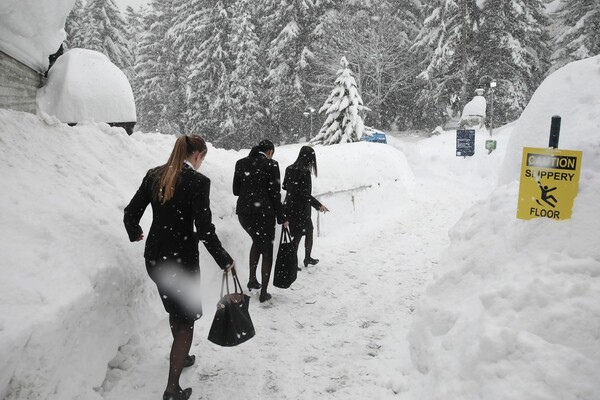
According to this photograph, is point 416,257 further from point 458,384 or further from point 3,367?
point 3,367

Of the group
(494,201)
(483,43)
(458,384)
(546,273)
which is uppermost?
(483,43)

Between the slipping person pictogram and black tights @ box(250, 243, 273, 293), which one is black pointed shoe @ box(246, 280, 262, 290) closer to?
black tights @ box(250, 243, 273, 293)

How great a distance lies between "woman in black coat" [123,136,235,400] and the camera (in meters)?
3.17

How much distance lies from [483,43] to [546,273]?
32838 millimetres

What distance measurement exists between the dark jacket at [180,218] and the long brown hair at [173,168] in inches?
1.5

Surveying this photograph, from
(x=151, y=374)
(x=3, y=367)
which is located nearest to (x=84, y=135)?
(x=151, y=374)

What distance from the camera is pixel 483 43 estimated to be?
30859 mm

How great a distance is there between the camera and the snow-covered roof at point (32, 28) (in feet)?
15.6

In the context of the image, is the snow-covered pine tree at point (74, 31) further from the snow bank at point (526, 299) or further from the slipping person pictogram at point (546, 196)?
the slipping person pictogram at point (546, 196)

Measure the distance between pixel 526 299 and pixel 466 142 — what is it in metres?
18.9

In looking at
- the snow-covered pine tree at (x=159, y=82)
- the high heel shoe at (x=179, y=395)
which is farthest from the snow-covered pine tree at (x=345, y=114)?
the high heel shoe at (x=179, y=395)

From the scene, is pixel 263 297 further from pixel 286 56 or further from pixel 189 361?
pixel 286 56

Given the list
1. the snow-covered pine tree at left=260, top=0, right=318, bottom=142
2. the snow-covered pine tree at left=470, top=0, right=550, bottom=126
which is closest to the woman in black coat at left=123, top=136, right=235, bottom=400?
the snow-covered pine tree at left=260, top=0, right=318, bottom=142

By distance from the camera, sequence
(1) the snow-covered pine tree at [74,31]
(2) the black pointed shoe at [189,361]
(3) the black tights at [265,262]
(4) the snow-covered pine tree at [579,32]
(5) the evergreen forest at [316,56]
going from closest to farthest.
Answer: (2) the black pointed shoe at [189,361] < (3) the black tights at [265,262] < (4) the snow-covered pine tree at [579,32] < (1) the snow-covered pine tree at [74,31] < (5) the evergreen forest at [316,56]
